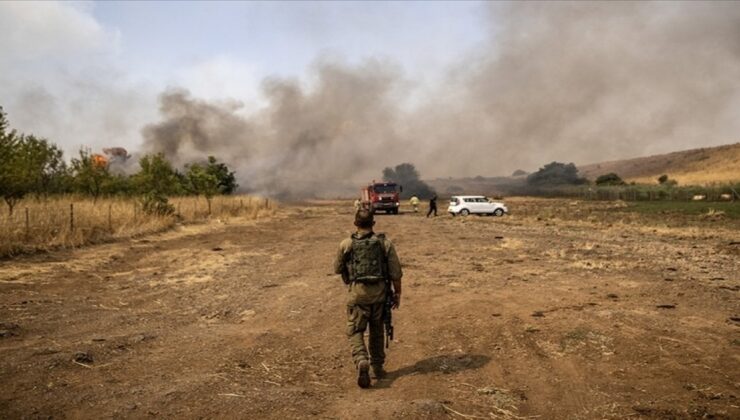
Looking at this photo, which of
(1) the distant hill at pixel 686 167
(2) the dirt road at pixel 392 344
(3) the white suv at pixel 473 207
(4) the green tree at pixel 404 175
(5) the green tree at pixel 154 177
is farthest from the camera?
(1) the distant hill at pixel 686 167

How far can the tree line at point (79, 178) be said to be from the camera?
18.3 m

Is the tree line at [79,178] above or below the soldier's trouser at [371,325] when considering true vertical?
above

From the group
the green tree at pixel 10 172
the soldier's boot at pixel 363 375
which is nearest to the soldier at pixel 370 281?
the soldier's boot at pixel 363 375

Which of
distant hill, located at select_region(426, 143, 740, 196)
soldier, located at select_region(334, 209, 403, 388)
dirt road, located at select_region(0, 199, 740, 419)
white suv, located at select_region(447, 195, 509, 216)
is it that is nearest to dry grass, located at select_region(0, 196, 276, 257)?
dirt road, located at select_region(0, 199, 740, 419)

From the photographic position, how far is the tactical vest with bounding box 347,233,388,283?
233 inches

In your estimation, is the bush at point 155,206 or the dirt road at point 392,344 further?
the bush at point 155,206

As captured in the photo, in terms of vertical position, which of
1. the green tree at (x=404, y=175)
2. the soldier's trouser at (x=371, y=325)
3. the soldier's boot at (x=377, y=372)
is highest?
the green tree at (x=404, y=175)

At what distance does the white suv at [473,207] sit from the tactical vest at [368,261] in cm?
3397

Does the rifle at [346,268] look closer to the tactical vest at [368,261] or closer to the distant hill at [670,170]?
the tactical vest at [368,261]

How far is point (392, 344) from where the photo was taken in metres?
7.11

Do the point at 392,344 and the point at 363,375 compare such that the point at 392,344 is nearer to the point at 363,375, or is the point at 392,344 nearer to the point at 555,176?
the point at 363,375

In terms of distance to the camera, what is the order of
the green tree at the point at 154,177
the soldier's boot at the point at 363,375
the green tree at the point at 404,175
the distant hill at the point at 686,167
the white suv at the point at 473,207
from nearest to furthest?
the soldier's boot at the point at 363,375, the green tree at the point at 154,177, the white suv at the point at 473,207, the green tree at the point at 404,175, the distant hill at the point at 686,167

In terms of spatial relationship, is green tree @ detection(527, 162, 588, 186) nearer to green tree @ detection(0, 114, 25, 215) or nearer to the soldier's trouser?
green tree @ detection(0, 114, 25, 215)

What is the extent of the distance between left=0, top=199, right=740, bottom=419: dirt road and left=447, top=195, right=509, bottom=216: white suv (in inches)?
990
